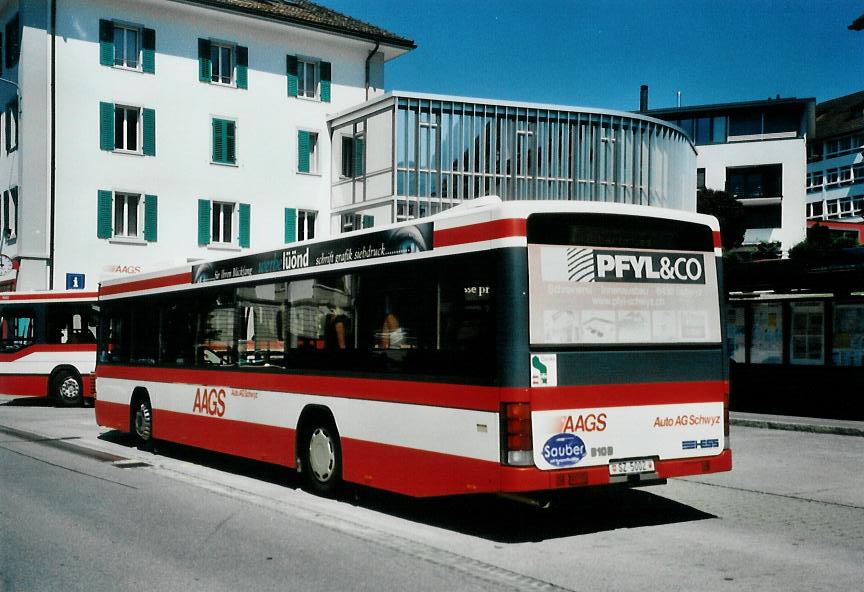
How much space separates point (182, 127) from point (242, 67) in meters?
3.40

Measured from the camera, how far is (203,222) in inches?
1375

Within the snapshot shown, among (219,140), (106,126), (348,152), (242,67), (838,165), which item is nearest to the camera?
(106,126)

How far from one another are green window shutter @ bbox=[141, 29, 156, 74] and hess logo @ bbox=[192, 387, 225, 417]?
77.6 feet

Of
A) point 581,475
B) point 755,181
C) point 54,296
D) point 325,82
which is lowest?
point 581,475

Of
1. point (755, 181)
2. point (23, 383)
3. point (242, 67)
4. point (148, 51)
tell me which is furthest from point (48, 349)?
point (755, 181)

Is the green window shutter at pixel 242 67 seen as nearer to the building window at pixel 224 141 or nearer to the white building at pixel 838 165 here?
the building window at pixel 224 141

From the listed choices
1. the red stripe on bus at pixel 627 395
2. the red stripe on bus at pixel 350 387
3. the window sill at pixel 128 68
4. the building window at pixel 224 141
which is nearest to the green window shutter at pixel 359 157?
the building window at pixel 224 141

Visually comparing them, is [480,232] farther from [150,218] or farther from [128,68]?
[128,68]

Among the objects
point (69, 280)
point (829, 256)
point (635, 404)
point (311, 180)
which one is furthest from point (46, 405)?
point (635, 404)

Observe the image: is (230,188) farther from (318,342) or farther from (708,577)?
(708,577)

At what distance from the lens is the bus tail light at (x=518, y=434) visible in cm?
751

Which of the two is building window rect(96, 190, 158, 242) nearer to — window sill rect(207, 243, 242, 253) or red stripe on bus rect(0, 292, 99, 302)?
window sill rect(207, 243, 242, 253)

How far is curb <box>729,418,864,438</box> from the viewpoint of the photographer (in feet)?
51.0

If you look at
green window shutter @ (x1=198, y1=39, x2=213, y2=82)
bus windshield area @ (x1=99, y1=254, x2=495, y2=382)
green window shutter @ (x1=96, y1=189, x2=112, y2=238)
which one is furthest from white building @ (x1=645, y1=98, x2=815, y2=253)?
bus windshield area @ (x1=99, y1=254, x2=495, y2=382)
